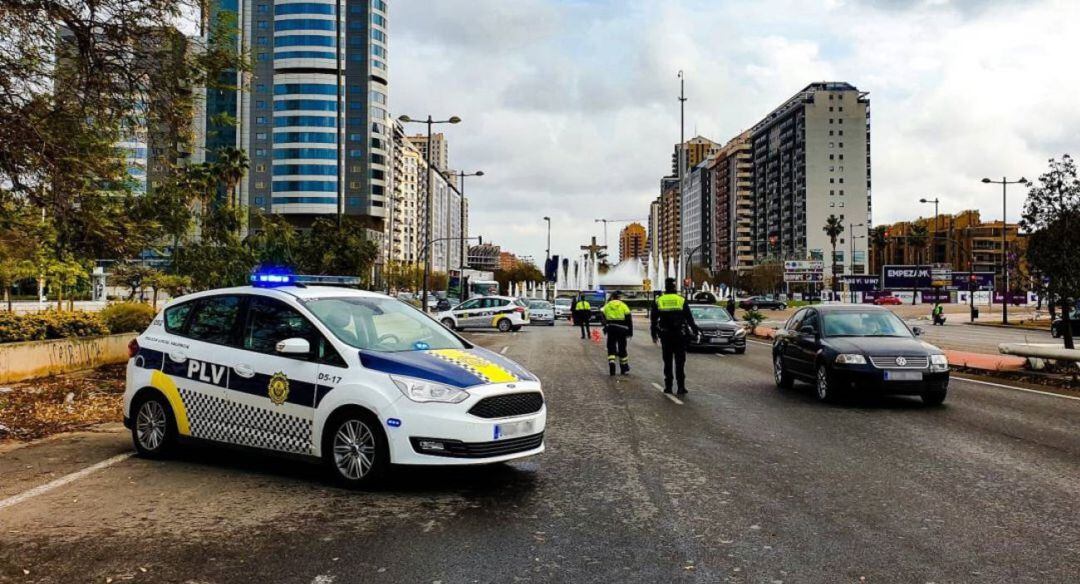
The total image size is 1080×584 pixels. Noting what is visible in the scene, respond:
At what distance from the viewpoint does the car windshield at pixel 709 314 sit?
24577mm

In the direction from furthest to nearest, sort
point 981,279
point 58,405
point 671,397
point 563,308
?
point 981,279 < point 563,308 < point 671,397 < point 58,405

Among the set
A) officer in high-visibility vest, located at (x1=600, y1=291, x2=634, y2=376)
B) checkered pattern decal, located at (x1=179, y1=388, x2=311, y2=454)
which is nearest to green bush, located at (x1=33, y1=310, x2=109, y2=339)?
checkered pattern decal, located at (x1=179, y1=388, x2=311, y2=454)

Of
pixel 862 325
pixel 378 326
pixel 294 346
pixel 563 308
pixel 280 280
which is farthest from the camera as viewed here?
pixel 563 308

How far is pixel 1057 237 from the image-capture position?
16812 mm

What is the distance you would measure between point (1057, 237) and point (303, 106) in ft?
361

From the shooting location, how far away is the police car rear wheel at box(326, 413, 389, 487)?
6148mm

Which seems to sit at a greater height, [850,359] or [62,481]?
[850,359]

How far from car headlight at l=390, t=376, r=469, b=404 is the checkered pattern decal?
37.1 inches

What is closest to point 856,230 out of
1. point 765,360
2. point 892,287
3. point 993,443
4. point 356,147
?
point 892,287

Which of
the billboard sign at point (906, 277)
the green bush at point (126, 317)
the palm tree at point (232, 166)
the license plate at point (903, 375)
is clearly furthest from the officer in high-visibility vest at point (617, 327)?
the billboard sign at point (906, 277)

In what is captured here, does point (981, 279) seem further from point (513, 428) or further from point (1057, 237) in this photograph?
point (513, 428)

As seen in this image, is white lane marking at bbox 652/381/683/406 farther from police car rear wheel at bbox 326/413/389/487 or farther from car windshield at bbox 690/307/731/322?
car windshield at bbox 690/307/731/322


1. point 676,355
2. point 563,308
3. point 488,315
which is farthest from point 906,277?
point 676,355

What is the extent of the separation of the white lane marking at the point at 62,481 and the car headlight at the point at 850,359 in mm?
9043
